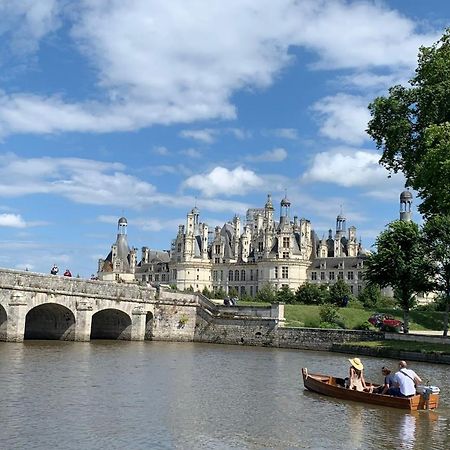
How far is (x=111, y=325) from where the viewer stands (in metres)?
52.3

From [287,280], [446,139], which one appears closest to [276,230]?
[287,280]

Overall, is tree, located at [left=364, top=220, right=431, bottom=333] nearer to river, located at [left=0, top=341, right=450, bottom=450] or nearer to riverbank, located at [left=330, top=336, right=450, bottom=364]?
riverbank, located at [left=330, top=336, right=450, bottom=364]

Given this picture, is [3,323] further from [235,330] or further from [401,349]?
[401,349]

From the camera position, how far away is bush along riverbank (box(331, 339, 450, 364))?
40438 mm

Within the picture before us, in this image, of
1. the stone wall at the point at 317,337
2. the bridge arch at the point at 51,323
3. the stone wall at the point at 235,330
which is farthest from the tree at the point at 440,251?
the bridge arch at the point at 51,323

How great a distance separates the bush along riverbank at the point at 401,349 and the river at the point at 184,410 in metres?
5.72

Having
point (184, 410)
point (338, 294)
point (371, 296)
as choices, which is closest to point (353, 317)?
point (338, 294)

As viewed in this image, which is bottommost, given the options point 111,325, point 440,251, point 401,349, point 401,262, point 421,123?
point 401,349

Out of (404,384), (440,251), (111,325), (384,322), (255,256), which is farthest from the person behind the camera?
(255,256)

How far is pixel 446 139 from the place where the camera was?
33906 millimetres

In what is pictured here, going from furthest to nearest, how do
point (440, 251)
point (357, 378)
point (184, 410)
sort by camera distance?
point (440, 251)
point (357, 378)
point (184, 410)

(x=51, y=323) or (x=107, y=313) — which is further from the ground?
(x=107, y=313)

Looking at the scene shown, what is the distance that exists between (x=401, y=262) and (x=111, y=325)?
22.7 meters

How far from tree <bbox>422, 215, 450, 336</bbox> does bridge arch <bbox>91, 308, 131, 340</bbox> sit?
2301 cm
